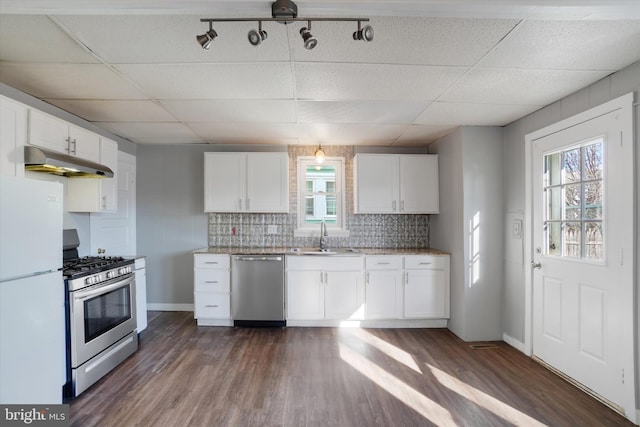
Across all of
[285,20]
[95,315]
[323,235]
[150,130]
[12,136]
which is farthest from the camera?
[323,235]

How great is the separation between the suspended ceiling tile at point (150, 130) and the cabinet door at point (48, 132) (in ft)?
2.48

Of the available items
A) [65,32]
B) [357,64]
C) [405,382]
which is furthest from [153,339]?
[357,64]

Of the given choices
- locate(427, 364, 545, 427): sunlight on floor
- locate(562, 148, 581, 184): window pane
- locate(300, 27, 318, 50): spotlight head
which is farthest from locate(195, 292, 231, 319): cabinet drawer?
locate(562, 148, 581, 184): window pane

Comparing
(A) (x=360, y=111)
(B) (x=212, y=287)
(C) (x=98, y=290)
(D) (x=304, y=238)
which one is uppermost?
(A) (x=360, y=111)

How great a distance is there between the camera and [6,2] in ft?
4.25

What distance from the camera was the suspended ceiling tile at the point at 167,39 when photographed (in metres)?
1.51

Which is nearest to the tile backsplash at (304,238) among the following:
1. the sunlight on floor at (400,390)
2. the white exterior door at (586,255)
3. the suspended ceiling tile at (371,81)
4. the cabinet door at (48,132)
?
the white exterior door at (586,255)

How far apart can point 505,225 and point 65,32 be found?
3.95m

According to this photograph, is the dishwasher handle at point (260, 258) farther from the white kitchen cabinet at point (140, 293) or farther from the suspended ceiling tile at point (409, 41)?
the suspended ceiling tile at point (409, 41)

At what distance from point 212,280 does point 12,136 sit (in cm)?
219

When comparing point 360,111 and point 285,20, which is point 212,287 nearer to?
point 360,111

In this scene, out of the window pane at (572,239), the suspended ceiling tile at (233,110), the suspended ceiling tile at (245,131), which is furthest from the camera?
the suspended ceiling tile at (245,131)

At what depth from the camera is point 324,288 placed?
3.48 m

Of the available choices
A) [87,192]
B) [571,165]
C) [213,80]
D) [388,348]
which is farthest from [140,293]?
[571,165]
